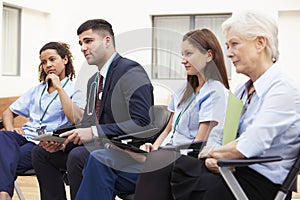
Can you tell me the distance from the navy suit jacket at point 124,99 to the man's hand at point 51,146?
0.91 feet

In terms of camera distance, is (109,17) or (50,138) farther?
(109,17)

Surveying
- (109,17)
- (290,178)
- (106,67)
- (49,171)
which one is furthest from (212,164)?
(109,17)

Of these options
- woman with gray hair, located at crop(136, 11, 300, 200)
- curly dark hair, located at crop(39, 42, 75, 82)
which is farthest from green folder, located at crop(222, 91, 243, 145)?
curly dark hair, located at crop(39, 42, 75, 82)

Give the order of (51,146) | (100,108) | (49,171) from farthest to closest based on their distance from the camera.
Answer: (49,171) → (51,146) → (100,108)

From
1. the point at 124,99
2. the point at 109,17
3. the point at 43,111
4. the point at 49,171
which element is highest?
the point at 109,17

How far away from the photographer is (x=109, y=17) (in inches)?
388

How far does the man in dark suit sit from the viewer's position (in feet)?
8.20

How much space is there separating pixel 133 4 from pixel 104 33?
7223 mm

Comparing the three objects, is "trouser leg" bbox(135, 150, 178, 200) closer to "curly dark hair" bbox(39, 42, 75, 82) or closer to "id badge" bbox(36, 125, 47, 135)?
"id badge" bbox(36, 125, 47, 135)

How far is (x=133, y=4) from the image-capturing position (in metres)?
9.83

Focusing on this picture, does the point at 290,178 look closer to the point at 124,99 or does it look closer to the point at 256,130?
the point at 256,130

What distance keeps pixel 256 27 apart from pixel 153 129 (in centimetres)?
89

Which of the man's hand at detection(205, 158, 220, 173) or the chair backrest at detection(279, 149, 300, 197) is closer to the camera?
the chair backrest at detection(279, 149, 300, 197)

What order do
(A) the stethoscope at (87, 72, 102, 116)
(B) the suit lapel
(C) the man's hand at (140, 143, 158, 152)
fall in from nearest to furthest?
(C) the man's hand at (140, 143, 158, 152) < (B) the suit lapel < (A) the stethoscope at (87, 72, 102, 116)
